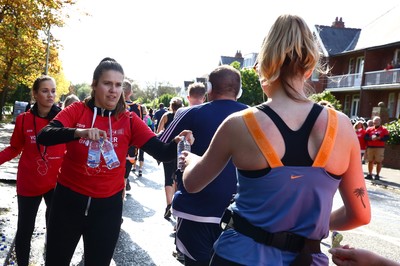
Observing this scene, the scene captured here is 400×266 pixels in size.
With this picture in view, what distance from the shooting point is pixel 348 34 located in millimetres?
37188

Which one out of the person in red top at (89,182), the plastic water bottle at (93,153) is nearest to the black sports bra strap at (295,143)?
the person in red top at (89,182)

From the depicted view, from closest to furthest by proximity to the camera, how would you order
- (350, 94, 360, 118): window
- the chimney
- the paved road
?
the paved road → (350, 94, 360, 118): window → the chimney

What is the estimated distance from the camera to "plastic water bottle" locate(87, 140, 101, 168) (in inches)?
119

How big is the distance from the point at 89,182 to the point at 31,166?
1.36 meters

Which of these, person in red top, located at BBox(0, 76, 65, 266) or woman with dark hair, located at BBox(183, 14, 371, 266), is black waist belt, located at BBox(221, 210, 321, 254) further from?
person in red top, located at BBox(0, 76, 65, 266)

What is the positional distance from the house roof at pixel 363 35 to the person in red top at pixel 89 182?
2817cm

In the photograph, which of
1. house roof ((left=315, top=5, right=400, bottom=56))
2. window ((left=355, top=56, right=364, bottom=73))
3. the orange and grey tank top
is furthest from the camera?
window ((left=355, top=56, right=364, bottom=73))

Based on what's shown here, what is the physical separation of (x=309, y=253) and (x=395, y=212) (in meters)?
8.38

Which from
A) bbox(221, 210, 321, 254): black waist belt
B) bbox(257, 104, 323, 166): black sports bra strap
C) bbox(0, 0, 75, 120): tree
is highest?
bbox(0, 0, 75, 120): tree

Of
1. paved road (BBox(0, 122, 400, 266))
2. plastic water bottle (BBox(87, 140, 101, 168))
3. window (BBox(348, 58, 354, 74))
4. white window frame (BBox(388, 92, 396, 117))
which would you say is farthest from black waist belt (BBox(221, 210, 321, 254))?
window (BBox(348, 58, 354, 74))

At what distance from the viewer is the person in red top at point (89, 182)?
3.07 meters

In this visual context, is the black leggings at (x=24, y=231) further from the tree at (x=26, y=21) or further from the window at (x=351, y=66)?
the window at (x=351, y=66)

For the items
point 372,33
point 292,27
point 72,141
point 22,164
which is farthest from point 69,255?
point 372,33

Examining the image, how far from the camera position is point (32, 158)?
4168mm
